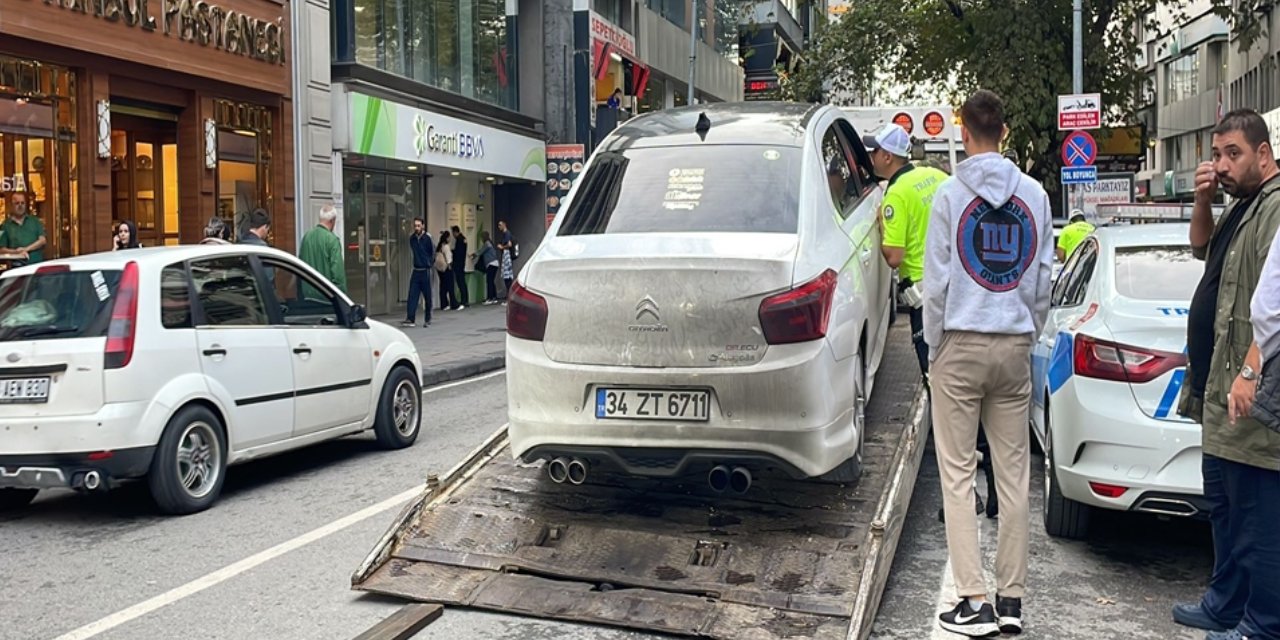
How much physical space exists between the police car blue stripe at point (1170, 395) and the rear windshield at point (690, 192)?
1.73 metres

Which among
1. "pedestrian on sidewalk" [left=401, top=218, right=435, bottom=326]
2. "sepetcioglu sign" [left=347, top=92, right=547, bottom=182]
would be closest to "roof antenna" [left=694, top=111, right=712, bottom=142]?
"pedestrian on sidewalk" [left=401, top=218, right=435, bottom=326]

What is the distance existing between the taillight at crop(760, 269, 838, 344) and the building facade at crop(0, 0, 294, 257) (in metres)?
11.1

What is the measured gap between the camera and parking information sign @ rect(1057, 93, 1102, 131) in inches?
776

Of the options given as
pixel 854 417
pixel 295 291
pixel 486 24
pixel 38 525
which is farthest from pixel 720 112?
pixel 486 24

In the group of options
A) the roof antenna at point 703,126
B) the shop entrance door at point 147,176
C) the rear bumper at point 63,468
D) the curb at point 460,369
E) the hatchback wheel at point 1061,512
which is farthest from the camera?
the shop entrance door at point 147,176

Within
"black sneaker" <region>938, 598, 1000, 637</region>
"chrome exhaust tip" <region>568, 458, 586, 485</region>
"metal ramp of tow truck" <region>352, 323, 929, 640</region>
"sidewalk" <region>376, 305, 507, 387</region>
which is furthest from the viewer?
"sidewalk" <region>376, 305, 507, 387</region>

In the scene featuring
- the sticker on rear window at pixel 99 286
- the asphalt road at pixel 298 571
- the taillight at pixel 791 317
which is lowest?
the asphalt road at pixel 298 571

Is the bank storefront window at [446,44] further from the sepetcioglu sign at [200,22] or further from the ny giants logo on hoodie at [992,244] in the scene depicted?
the ny giants logo on hoodie at [992,244]

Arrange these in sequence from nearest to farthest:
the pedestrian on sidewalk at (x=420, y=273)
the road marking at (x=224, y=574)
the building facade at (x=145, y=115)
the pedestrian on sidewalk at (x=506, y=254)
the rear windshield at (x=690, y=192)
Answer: the road marking at (x=224, y=574), the rear windshield at (x=690, y=192), the building facade at (x=145, y=115), the pedestrian on sidewalk at (x=420, y=273), the pedestrian on sidewalk at (x=506, y=254)

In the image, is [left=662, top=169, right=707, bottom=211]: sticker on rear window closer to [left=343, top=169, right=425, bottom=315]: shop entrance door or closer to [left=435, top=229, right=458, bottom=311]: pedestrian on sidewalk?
[left=343, top=169, right=425, bottom=315]: shop entrance door

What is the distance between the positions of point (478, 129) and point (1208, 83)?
43882 mm

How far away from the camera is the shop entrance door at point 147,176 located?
16.3m

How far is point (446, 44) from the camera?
2372 centimetres

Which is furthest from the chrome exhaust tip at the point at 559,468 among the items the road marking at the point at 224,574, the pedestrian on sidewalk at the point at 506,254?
the pedestrian on sidewalk at the point at 506,254
